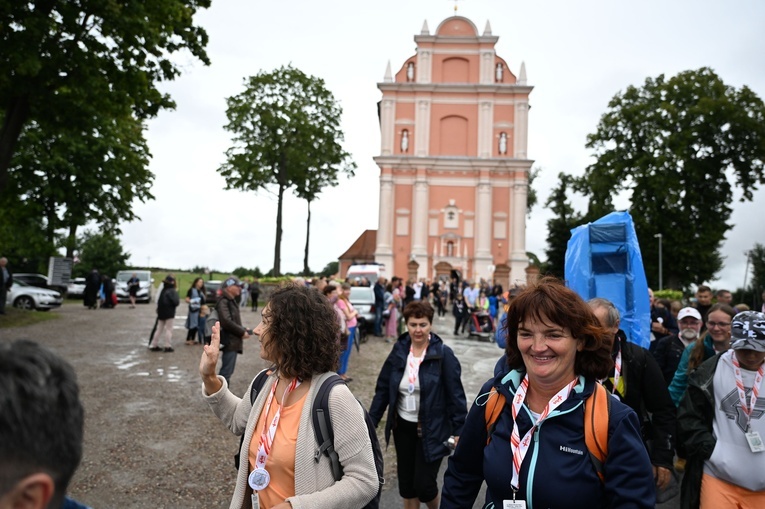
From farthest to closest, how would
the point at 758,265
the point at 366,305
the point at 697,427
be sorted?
the point at 758,265 → the point at 366,305 → the point at 697,427

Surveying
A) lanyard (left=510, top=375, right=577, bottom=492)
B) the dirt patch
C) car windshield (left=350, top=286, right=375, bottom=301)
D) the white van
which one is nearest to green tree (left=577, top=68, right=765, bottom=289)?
the white van

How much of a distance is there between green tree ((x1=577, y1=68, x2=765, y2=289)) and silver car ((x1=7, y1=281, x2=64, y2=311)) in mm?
30626

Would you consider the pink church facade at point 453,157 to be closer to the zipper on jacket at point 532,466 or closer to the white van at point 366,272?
the white van at point 366,272

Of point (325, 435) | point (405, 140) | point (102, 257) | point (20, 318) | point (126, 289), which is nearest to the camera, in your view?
point (325, 435)

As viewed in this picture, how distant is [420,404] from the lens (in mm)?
4434

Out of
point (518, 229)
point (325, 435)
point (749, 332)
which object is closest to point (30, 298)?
point (325, 435)

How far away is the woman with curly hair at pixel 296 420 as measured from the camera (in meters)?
2.33

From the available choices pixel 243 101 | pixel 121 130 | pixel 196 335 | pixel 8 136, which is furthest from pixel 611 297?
pixel 243 101

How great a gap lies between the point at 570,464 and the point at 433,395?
2.40 metres

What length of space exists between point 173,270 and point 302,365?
56.3m

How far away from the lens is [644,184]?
35.4 metres

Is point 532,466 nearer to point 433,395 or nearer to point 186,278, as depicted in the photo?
point 433,395

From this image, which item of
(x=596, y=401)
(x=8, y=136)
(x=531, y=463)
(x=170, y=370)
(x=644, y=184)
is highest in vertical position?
(x=644, y=184)

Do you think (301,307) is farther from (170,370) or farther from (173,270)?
(173,270)
